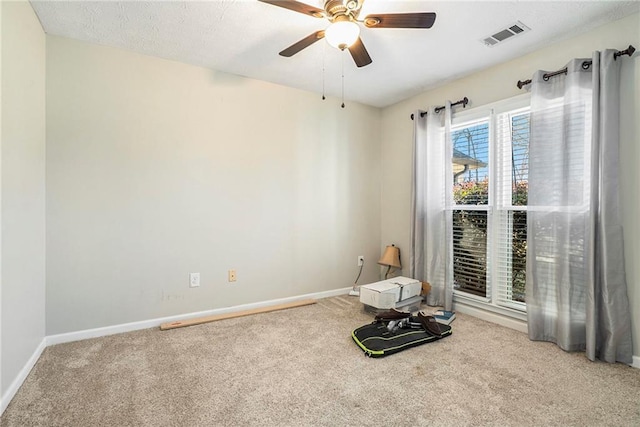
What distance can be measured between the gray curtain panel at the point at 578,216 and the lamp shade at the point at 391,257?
4.75 ft

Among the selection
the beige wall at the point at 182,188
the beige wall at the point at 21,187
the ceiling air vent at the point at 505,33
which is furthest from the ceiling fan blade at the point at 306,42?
the beige wall at the point at 21,187

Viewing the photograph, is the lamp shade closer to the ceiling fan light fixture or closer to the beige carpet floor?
the beige carpet floor

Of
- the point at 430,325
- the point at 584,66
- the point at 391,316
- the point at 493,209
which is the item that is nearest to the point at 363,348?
the point at 391,316

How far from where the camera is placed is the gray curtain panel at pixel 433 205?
311cm

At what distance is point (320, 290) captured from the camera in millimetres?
3568

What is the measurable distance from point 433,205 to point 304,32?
208 centimetres

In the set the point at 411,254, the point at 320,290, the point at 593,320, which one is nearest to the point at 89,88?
the point at 320,290

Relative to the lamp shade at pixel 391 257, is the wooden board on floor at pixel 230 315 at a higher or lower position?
lower

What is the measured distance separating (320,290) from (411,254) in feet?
3.72

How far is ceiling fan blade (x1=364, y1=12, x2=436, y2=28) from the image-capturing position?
1.68m

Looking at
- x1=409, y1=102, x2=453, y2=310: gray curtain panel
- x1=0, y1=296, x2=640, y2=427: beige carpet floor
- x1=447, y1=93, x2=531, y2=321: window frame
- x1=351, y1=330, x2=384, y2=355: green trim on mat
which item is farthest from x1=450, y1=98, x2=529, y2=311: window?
x1=351, y1=330, x2=384, y2=355: green trim on mat

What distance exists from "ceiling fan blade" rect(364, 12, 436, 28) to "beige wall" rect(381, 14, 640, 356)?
1.16 meters

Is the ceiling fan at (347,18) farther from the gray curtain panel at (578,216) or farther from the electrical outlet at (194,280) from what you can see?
the electrical outlet at (194,280)

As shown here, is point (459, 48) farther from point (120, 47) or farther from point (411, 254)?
point (120, 47)
